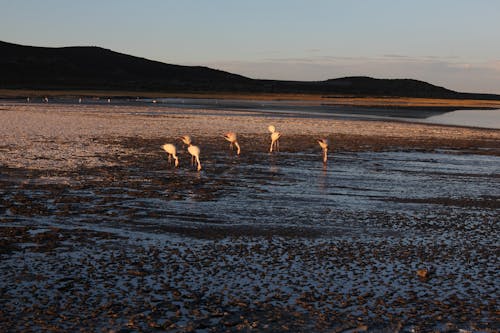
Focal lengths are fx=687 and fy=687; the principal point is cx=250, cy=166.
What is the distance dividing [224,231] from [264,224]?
1.00m

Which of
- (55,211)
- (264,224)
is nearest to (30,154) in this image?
(55,211)

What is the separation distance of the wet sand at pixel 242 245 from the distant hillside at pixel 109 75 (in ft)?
397

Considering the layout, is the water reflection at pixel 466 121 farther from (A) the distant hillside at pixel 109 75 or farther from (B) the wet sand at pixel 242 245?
(A) the distant hillside at pixel 109 75

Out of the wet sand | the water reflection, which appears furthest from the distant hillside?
the wet sand

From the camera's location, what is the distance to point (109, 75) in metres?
174

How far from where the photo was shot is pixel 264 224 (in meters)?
12.1

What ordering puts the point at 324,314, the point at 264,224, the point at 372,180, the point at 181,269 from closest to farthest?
1. the point at 324,314
2. the point at 181,269
3. the point at 264,224
4. the point at 372,180

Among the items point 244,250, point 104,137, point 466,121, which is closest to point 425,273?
point 244,250

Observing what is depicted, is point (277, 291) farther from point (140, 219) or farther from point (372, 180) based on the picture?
point (372, 180)

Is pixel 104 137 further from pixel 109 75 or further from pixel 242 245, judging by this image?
pixel 109 75

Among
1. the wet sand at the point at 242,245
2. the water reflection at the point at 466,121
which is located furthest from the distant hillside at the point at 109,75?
the wet sand at the point at 242,245

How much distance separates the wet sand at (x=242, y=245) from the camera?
7.32m

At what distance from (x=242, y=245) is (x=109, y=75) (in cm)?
16952

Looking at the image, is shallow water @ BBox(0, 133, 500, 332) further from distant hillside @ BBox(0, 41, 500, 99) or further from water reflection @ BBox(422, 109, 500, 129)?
distant hillside @ BBox(0, 41, 500, 99)
